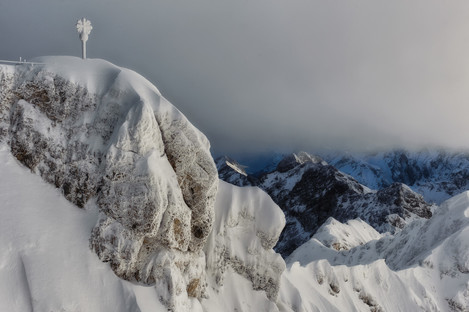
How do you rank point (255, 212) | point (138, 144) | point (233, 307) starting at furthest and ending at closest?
1. point (255, 212)
2. point (233, 307)
3. point (138, 144)

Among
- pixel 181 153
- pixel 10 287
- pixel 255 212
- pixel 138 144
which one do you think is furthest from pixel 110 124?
pixel 255 212

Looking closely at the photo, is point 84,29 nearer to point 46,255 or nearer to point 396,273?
point 46,255

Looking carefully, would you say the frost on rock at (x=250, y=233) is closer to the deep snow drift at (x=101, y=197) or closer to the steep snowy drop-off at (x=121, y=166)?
the deep snow drift at (x=101, y=197)

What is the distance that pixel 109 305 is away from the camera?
79.5 feet

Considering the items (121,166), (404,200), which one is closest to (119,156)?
(121,166)

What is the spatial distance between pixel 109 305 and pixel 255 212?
1563 cm

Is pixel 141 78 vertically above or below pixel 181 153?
above

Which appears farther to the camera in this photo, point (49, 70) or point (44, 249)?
point (49, 70)

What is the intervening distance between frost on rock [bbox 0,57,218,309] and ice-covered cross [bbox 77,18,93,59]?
1516mm

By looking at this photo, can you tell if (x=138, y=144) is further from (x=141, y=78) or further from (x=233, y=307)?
(x=233, y=307)

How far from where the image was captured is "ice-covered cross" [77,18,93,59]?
29.9 meters

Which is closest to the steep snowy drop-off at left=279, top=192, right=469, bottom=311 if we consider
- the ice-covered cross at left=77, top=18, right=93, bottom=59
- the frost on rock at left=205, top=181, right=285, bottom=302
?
the frost on rock at left=205, top=181, right=285, bottom=302

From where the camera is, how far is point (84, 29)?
30203 mm

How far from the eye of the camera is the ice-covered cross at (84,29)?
1178 inches
